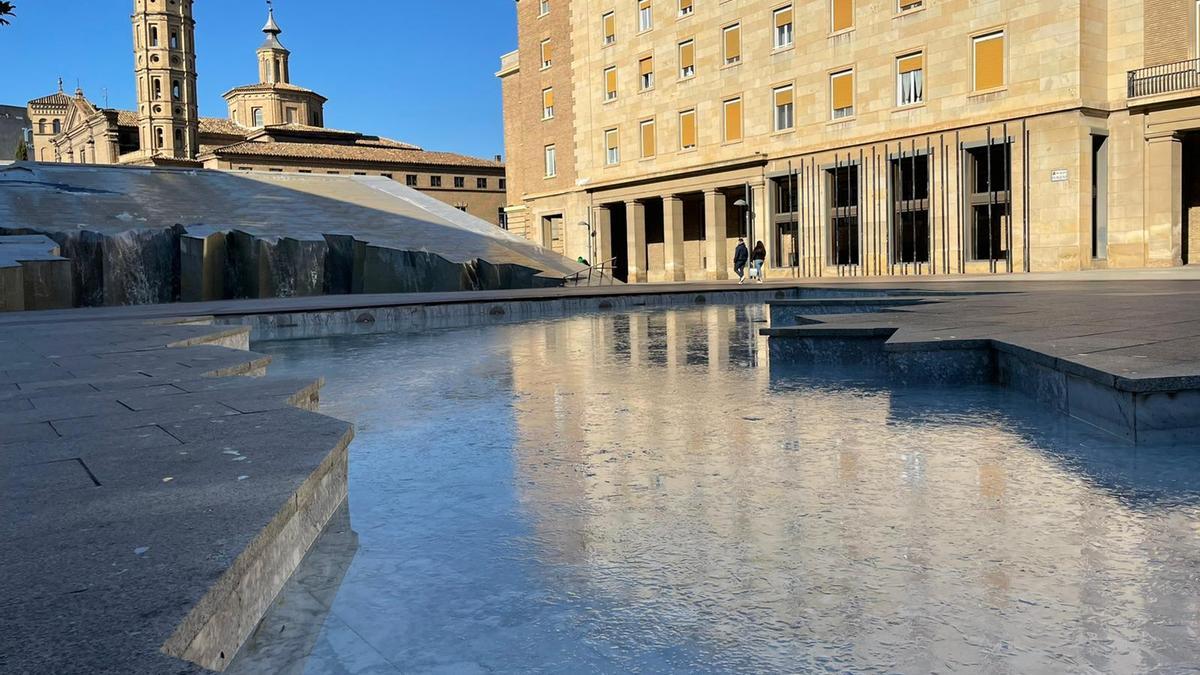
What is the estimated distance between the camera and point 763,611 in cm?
228

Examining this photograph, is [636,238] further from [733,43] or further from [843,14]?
[843,14]

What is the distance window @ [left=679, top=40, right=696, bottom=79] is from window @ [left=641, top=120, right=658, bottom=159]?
2.16m

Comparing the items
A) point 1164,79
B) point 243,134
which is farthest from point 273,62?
point 1164,79

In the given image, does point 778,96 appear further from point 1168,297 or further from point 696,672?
point 696,672

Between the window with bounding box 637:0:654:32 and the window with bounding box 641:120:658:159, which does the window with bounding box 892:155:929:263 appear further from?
the window with bounding box 637:0:654:32

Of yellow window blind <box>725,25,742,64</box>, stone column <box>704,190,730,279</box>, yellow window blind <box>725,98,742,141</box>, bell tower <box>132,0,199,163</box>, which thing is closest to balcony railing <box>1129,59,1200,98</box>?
yellow window blind <box>725,98,742,141</box>

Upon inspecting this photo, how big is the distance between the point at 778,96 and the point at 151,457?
2649 centimetres

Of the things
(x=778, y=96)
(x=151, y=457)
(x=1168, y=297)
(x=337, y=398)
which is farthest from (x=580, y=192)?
(x=151, y=457)

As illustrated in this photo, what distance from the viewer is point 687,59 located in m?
30.1

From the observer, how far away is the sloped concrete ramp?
16.3 m

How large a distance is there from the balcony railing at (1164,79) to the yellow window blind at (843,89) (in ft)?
22.6

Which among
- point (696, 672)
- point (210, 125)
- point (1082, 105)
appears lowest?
point (696, 672)

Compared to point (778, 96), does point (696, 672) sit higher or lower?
lower

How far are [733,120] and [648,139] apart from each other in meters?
4.16
